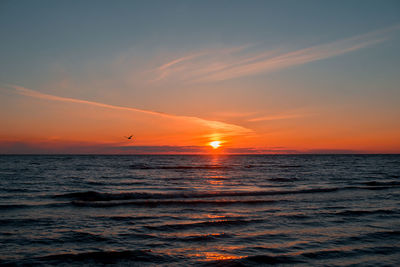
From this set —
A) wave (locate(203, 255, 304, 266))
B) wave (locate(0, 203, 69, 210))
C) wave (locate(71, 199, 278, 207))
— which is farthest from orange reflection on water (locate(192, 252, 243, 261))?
wave (locate(0, 203, 69, 210))

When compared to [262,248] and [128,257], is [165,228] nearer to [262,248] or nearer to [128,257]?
[128,257]

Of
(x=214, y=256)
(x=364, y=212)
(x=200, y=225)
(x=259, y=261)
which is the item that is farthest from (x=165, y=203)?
(x=364, y=212)

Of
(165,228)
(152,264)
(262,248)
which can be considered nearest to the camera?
(152,264)

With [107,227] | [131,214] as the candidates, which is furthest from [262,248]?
[131,214]

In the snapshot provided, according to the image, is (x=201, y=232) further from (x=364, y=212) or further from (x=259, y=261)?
(x=364, y=212)

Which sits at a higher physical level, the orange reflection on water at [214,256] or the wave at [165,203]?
the orange reflection on water at [214,256]

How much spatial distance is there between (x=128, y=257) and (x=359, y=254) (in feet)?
21.8

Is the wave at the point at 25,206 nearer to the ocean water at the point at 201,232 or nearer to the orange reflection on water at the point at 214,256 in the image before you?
the ocean water at the point at 201,232

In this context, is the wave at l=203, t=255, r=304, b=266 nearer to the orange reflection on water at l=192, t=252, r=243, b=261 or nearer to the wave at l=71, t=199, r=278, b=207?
the orange reflection on water at l=192, t=252, r=243, b=261

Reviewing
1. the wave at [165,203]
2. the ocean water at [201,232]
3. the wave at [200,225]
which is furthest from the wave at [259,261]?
the wave at [165,203]

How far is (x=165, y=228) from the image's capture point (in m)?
11.2

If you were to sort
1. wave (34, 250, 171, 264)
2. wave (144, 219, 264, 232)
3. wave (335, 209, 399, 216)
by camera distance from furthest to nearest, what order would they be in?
wave (335, 209, 399, 216) < wave (144, 219, 264, 232) < wave (34, 250, 171, 264)

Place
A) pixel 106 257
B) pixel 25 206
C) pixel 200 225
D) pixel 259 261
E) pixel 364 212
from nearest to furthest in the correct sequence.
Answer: pixel 259 261 → pixel 106 257 → pixel 200 225 → pixel 364 212 → pixel 25 206

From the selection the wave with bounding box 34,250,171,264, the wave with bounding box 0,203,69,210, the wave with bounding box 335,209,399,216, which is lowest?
the wave with bounding box 0,203,69,210
